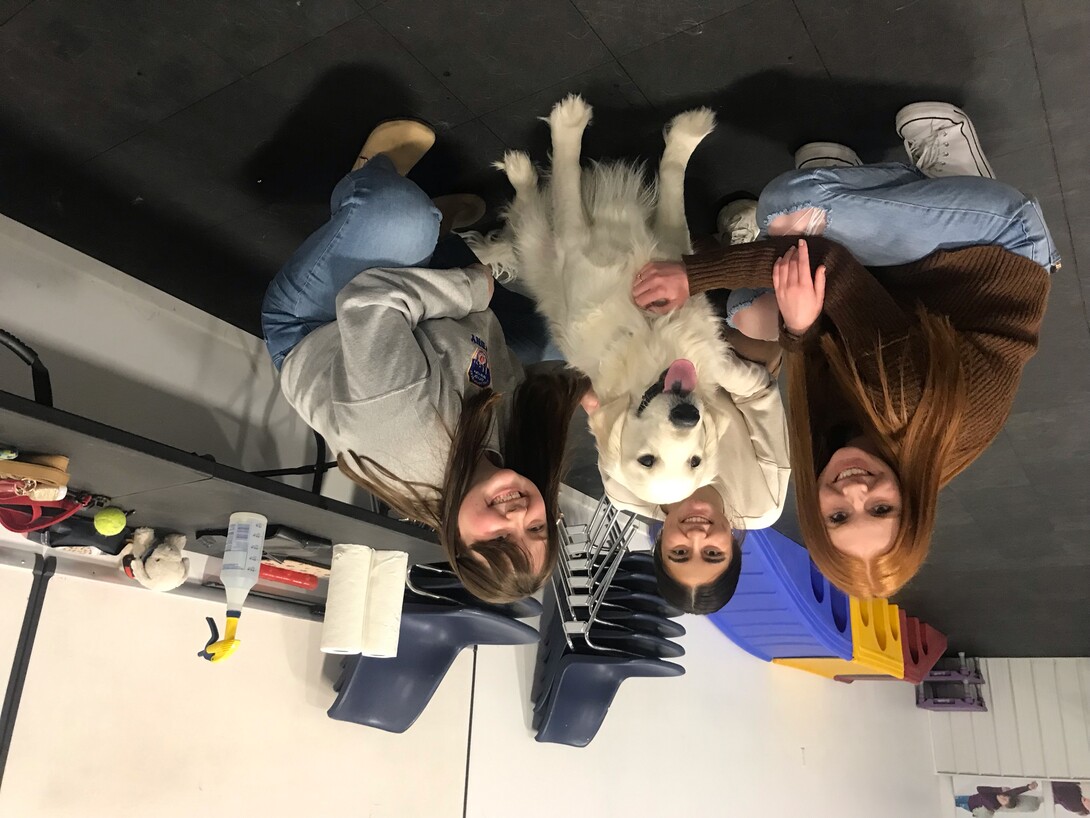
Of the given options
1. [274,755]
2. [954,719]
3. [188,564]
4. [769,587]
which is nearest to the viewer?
[188,564]

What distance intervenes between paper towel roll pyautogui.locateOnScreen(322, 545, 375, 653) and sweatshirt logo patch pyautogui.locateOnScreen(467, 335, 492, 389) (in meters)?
0.50

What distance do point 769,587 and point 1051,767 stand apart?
7.52 ft

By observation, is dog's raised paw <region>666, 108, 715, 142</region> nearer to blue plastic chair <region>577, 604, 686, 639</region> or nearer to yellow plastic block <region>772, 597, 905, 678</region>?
blue plastic chair <region>577, 604, 686, 639</region>

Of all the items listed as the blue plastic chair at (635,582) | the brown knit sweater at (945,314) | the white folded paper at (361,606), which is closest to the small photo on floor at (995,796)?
the blue plastic chair at (635,582)

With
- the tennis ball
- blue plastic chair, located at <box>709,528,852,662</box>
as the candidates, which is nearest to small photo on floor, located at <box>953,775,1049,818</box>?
blue plastic chair, located at <box>709,528,852,662</box>

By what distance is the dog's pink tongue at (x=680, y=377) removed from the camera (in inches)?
56.2

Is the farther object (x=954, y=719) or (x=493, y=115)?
(x=954, y=719)

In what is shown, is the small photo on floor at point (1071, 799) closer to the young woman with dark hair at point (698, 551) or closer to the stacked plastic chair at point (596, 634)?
the stacked plastic chair at point (596, 634)

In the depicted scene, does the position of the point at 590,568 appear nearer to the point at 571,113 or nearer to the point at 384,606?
the point at 384,606

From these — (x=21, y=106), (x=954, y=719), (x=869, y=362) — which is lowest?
(x=954, y=719)

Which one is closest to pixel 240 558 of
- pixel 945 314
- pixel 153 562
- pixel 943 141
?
pixel 153 562

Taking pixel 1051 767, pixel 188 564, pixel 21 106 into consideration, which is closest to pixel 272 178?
pixel 21 106

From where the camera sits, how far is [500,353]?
156cm

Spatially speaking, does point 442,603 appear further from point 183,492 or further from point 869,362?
point 869,362
